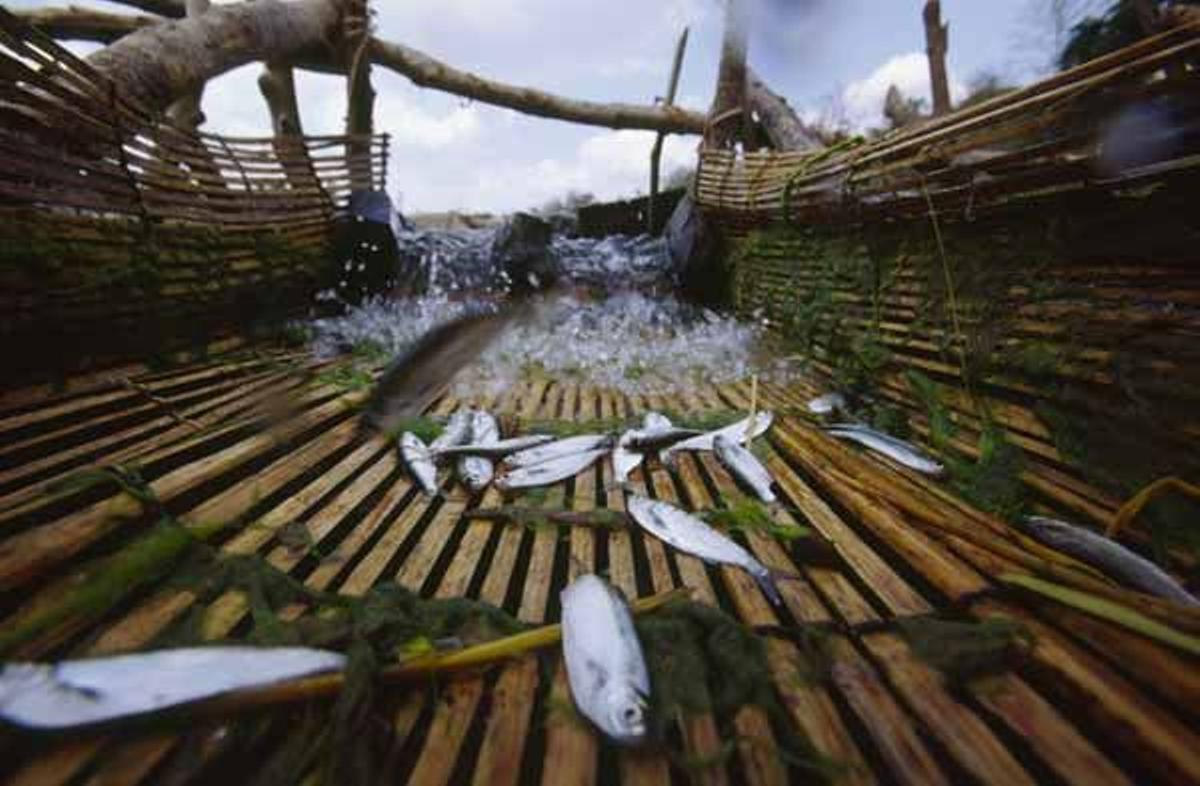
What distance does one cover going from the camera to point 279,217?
4367 mm

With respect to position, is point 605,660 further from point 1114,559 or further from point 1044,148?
point 1044,148

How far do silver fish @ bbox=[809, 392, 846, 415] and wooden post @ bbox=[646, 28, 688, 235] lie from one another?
21.7 ft

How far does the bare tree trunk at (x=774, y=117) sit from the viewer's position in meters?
9.74

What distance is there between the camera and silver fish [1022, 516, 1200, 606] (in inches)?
50.7

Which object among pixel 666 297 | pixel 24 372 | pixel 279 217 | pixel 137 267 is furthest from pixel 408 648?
pixel 666 297

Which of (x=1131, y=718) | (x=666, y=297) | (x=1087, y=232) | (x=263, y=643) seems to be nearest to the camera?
(x=1131, y=718)

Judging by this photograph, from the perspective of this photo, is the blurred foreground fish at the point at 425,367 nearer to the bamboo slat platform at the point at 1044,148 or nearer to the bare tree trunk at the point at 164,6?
the bamboo slat platform at the point at 1044,148

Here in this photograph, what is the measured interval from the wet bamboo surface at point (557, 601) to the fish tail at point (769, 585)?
24 mm

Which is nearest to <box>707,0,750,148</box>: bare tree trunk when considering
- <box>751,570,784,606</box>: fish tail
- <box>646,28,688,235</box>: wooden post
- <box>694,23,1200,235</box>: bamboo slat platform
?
<box>646,28,688,235</box>: wooden post

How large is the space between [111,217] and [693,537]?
3.40 metres

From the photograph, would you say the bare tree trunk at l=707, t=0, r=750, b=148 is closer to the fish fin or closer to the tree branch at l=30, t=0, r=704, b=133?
the tree branch at l=30, t=0, r=704, b=133

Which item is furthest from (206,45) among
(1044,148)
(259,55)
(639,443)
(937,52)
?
(937,52)

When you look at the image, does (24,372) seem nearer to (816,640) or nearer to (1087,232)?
(816,640)

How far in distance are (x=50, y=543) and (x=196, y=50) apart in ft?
20.3
